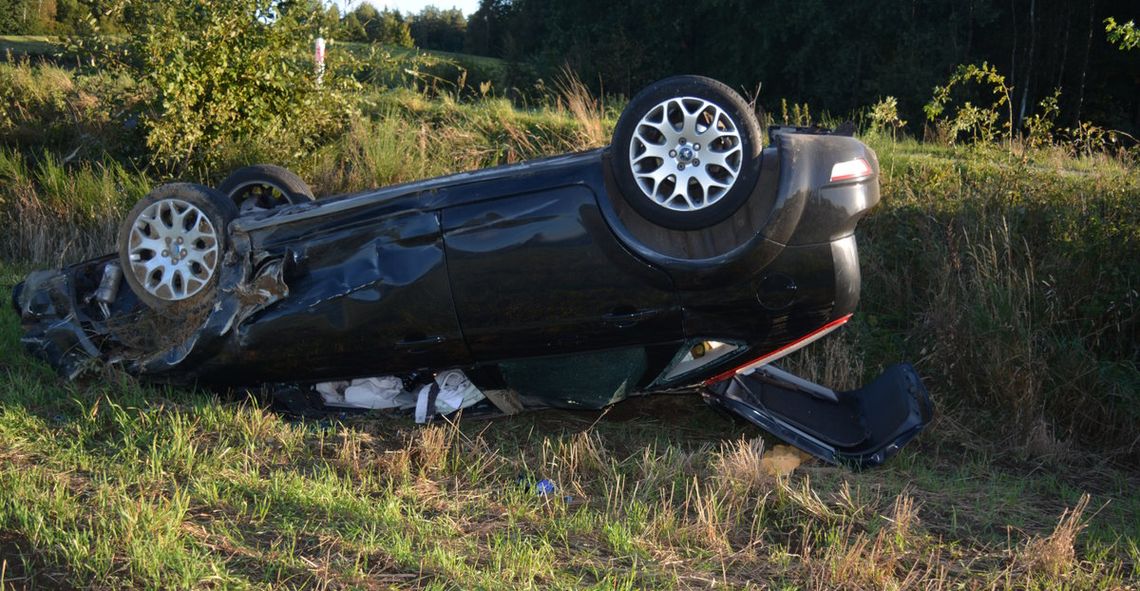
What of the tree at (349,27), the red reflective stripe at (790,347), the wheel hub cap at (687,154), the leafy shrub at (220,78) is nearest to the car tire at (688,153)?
the wheel hub cap at (687,154)

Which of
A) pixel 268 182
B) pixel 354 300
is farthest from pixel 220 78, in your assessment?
pixel 354 300

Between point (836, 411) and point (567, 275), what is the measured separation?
1849 mm

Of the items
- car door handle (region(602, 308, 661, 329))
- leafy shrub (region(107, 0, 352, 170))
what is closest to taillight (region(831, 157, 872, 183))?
car door handle (region(602, 308, 661, 329))

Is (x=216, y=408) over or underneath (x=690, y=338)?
underneath

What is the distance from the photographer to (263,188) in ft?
20.1

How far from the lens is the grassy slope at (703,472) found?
3738mm

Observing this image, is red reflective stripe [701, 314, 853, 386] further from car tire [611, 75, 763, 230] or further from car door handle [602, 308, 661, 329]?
car tire [611, 75, 763, 230]

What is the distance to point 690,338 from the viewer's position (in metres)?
4.90

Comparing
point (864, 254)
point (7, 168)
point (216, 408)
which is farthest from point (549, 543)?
point (7, 168)

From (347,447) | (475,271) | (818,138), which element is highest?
(818,138)

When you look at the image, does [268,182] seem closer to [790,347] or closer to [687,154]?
[687,154]

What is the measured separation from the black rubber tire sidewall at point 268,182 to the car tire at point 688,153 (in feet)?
7.24

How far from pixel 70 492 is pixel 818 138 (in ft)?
11.4

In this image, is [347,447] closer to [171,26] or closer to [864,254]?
[864,254]
